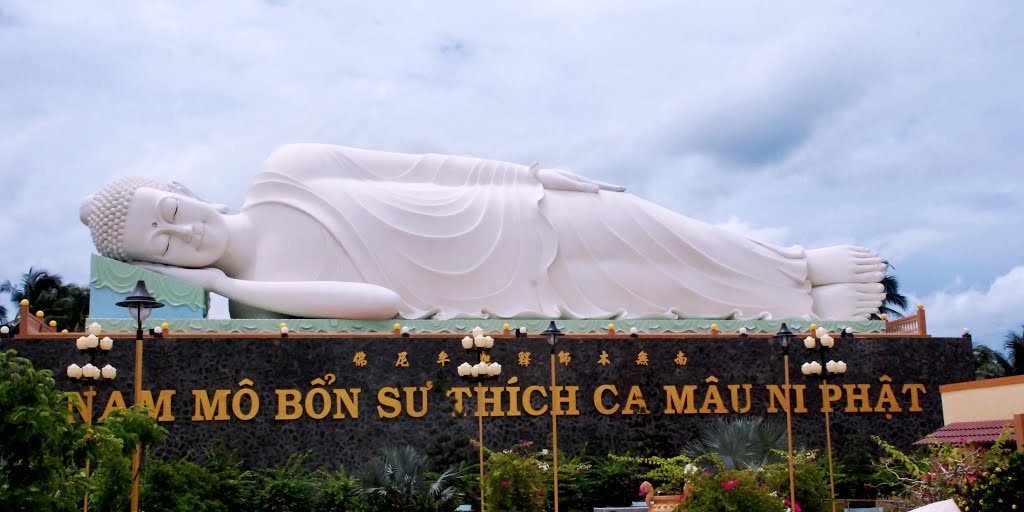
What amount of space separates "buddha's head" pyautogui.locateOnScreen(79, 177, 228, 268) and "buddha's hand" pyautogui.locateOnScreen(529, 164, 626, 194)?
14.4 ft

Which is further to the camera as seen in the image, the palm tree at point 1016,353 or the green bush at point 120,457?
the palm tree at point 1016,353

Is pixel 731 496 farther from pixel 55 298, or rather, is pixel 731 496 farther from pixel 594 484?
pixel 55 298

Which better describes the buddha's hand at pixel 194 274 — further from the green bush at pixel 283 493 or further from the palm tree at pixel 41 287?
the palm tree at pixel 41 287

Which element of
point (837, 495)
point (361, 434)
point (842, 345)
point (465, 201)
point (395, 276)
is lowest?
point (837, 495)

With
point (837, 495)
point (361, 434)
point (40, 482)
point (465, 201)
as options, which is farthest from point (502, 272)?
point (40, 482)

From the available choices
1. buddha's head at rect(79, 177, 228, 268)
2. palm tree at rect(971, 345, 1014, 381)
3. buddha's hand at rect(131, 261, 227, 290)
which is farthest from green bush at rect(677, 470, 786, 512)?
palm tree at rect(971, 345, 1014, 381)

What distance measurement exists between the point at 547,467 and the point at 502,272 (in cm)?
315

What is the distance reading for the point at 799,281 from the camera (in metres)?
15.3

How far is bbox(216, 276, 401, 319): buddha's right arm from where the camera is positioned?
13414mm

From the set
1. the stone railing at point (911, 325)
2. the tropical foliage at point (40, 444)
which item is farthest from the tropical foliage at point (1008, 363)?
the tropical foliage at point (40, 444)

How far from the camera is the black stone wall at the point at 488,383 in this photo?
12812 mm

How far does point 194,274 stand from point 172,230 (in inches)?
25.0

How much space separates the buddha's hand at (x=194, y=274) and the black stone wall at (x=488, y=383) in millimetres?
1069

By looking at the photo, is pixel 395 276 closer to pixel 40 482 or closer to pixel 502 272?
pixel 502 272
